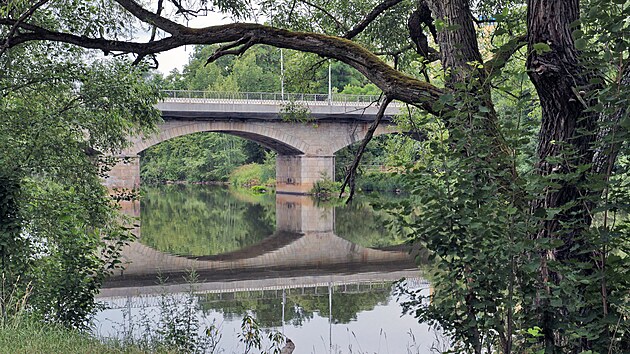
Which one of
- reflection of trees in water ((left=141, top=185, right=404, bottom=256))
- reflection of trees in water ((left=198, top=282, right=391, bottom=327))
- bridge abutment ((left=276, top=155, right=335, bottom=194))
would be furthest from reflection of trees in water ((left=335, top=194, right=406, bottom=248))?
bridge abutment ((left=276, top=155, right=335, bottom=194))

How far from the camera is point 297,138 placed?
35.0 metres

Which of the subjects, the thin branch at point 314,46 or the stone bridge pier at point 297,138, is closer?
the thin branch at point 314,46

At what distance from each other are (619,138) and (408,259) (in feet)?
45.5

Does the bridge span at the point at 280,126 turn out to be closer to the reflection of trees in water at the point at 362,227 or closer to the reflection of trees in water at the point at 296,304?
the reflection of trees in water at the point at 362,227

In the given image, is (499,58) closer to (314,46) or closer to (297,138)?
(314,46)

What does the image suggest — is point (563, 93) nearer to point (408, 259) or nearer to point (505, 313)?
point (505, 313)

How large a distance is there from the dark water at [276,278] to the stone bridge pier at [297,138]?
5456mm

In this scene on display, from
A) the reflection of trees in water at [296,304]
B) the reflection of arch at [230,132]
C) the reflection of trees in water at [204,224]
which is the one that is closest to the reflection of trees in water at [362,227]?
the reflection of trees in water at [204,224]

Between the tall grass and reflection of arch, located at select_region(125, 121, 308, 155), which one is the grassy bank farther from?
reflection of arch, located at select_region(125, 121, 308, 155)

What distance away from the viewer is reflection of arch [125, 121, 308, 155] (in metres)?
31.8

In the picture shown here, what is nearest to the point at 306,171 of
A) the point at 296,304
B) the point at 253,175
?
the point at 253,175

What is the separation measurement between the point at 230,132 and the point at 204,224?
36.7 feet

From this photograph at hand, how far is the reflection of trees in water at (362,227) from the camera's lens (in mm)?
19844

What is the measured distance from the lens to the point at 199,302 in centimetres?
1073
